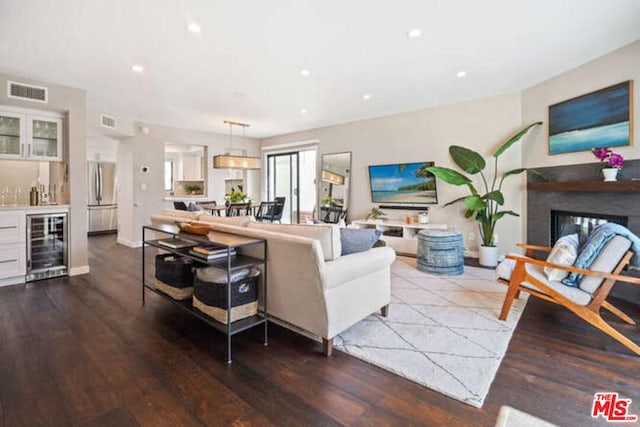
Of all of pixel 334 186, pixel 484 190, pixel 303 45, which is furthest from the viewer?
pixel 334 186

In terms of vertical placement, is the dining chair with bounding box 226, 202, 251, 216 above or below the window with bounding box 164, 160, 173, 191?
below

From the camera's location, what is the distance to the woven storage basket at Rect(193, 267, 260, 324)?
235 centimetres

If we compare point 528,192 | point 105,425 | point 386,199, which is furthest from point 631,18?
point 105,425

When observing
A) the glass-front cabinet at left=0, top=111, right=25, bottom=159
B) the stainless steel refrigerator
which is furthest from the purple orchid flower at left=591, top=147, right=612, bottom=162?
the stainless steel refrigerator

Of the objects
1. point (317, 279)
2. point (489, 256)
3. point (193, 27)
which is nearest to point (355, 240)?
point (317, 279)

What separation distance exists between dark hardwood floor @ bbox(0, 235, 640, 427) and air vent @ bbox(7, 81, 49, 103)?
9.14ft

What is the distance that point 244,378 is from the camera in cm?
200

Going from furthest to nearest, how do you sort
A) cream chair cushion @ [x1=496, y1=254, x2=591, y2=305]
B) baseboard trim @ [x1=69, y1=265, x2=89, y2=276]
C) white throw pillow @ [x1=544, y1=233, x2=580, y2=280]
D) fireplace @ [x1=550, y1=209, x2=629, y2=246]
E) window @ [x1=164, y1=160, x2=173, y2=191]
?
window @ [x1=164, y1=160, x2=173, y2=191], baseboard trim @ [x1=69, y1=265, x2=89, y2=276], fireplace @ [x1=550, y1=209, x2=629, y2=246], white throw pillow @ [x1=544, y1=233, x2=580, y2=280], cream chair cushion @ [x1=496, y1=254, x2=591, y2=305]

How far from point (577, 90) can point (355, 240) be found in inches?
143

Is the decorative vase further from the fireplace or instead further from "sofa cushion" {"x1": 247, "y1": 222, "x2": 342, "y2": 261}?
"sofa cushion" {"x1": 247, "y1": 222, "x2": 342, "y2": 261}

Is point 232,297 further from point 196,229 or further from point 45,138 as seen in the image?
point 45,138

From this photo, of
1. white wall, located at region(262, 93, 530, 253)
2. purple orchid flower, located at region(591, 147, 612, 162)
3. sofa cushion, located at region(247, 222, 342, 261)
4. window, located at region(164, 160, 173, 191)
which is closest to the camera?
sofa cushion, located at region(247, 222, 342, 261)

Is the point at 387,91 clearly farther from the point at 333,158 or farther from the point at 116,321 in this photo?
the point at 116,321

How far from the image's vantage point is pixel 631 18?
2.76 metres
